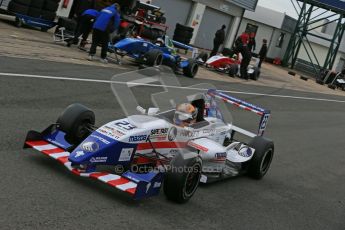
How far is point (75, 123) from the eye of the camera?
6.57m

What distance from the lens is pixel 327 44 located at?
52.4 m

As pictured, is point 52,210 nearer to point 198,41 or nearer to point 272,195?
point 272,195

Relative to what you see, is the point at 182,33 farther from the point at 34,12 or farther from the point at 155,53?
the point at 155,53

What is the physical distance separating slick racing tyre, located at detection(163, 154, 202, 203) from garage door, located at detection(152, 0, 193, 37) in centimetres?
2585

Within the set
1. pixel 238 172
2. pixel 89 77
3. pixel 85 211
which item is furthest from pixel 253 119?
pixel 85 211

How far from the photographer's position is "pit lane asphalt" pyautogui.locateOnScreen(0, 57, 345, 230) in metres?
5.21

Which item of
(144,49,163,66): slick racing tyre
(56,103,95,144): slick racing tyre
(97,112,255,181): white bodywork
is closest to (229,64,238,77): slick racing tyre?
(144,49,163,66): slick racing tyre

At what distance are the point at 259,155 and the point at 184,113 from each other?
6.77 ft

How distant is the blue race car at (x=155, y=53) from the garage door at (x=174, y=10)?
1266cm

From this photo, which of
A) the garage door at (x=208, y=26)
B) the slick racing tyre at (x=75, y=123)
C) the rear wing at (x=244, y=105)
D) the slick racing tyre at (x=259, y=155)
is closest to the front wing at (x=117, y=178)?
the slick racing tyre at (x=75, y=123)

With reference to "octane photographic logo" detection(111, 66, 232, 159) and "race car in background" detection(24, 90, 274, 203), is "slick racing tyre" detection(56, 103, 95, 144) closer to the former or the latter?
"race car in background" detection(24, 90, 274, 203)

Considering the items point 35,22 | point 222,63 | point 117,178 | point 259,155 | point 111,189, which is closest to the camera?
point 117,178

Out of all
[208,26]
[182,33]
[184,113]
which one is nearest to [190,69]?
[182,33]

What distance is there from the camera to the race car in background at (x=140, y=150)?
19.2 ft
